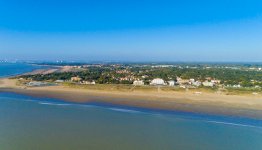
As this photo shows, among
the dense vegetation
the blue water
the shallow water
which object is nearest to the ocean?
the shallow water

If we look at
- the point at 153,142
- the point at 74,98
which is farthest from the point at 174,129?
the point at 74,98

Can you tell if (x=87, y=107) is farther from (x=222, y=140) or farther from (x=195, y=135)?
(x=222, y=140)

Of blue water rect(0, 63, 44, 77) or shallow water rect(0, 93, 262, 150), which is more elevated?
blue water rect(0, 63, 44, 77)

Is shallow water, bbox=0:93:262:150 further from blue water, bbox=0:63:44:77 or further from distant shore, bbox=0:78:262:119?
blue water, bbox=0:63:44:77

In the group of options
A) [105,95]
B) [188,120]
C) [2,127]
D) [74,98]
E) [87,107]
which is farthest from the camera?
[105,95]

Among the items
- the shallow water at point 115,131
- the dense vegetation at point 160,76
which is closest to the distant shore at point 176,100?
the shallow water at point 115,131

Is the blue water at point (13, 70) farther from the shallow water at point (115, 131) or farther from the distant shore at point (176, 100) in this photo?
the shallow water at point (115, 131)

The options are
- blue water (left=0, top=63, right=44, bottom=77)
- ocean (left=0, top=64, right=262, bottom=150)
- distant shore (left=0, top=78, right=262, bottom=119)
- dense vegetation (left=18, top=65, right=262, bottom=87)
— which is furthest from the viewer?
blue water (left=0, top=63, right=44, bottom=77)

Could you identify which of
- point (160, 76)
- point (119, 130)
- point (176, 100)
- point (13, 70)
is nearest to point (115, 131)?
point (119, 130)

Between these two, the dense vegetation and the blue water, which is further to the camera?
the blue water
